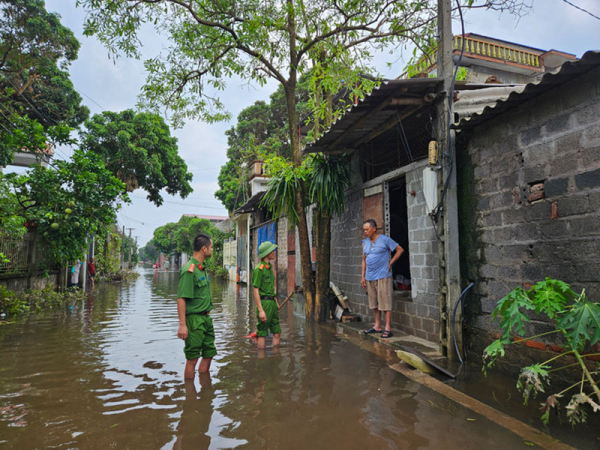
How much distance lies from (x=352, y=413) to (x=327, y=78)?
646 centimetres

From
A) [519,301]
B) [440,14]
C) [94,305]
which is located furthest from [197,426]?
[94,305]

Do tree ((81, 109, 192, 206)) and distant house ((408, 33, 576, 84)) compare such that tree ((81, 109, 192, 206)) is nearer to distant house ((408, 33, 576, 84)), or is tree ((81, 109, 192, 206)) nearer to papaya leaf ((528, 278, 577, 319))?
distant house ((408, 33, 576, 84))

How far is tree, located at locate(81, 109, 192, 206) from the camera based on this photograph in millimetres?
18844

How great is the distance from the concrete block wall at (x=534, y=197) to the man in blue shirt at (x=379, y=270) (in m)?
1.33

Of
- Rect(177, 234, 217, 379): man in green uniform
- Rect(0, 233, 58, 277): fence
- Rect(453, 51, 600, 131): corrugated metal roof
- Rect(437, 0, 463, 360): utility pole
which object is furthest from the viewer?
Rect(0, 233, 58, 277): fence

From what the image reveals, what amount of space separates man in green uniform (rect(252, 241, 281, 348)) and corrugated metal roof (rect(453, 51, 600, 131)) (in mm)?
3077

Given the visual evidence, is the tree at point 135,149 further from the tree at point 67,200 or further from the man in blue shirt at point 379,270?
the man in blue shirt at point 379,270

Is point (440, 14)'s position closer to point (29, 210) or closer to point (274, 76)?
point (274, 76)

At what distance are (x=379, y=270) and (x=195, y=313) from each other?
3.07m

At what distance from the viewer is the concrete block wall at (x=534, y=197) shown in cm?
331

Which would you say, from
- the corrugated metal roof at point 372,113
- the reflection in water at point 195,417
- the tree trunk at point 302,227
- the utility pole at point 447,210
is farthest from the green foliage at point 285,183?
the reflection in water at point 195,417

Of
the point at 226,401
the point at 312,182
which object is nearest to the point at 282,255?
the point at 312,182

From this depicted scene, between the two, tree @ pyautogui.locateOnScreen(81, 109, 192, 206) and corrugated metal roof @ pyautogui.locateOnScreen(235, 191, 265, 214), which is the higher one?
tree @ pyautogui.locateOnScreen(81, 109, 192, 206)

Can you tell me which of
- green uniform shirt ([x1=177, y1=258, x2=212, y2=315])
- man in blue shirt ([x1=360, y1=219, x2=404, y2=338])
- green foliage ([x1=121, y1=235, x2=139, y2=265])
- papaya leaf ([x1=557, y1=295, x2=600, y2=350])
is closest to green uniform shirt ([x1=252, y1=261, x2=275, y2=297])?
green uniform shirt ([x1=177, y1=258, x2=212, y2=315])
